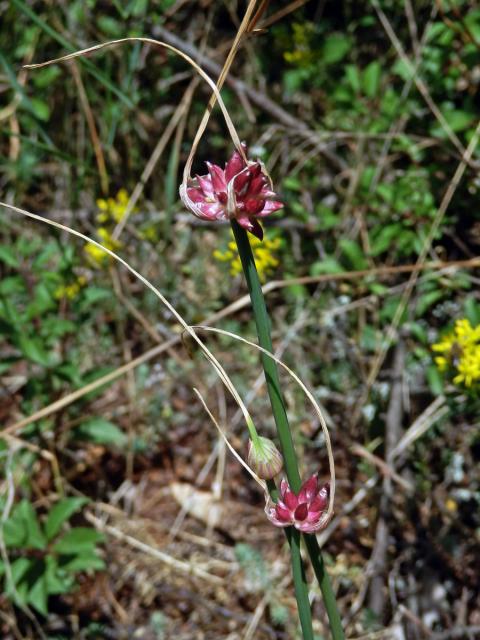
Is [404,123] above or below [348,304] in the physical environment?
above

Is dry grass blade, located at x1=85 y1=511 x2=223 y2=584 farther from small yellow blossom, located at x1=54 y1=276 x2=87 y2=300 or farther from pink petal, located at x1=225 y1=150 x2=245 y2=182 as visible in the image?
pink petal, located at x1=225 y1=150 x2=245 y2=182

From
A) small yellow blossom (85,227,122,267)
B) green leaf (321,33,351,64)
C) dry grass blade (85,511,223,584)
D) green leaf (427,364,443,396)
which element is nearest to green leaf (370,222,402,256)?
green leaf (427,364,443,396)

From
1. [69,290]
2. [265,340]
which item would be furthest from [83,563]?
[265,340]

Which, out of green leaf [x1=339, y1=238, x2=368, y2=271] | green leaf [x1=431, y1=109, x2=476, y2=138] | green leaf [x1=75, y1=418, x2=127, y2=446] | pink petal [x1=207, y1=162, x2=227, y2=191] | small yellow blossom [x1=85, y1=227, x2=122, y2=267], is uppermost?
pink petal [x1=207, y1=162, x2=227, y2=191]

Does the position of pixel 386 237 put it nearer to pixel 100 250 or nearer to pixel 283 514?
pixel 100 250

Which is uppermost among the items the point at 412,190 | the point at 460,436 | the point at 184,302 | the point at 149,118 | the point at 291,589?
the point at 149,118

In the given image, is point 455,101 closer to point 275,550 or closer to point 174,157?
point 174,157

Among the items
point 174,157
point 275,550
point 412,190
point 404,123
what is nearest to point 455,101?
point 404,123
